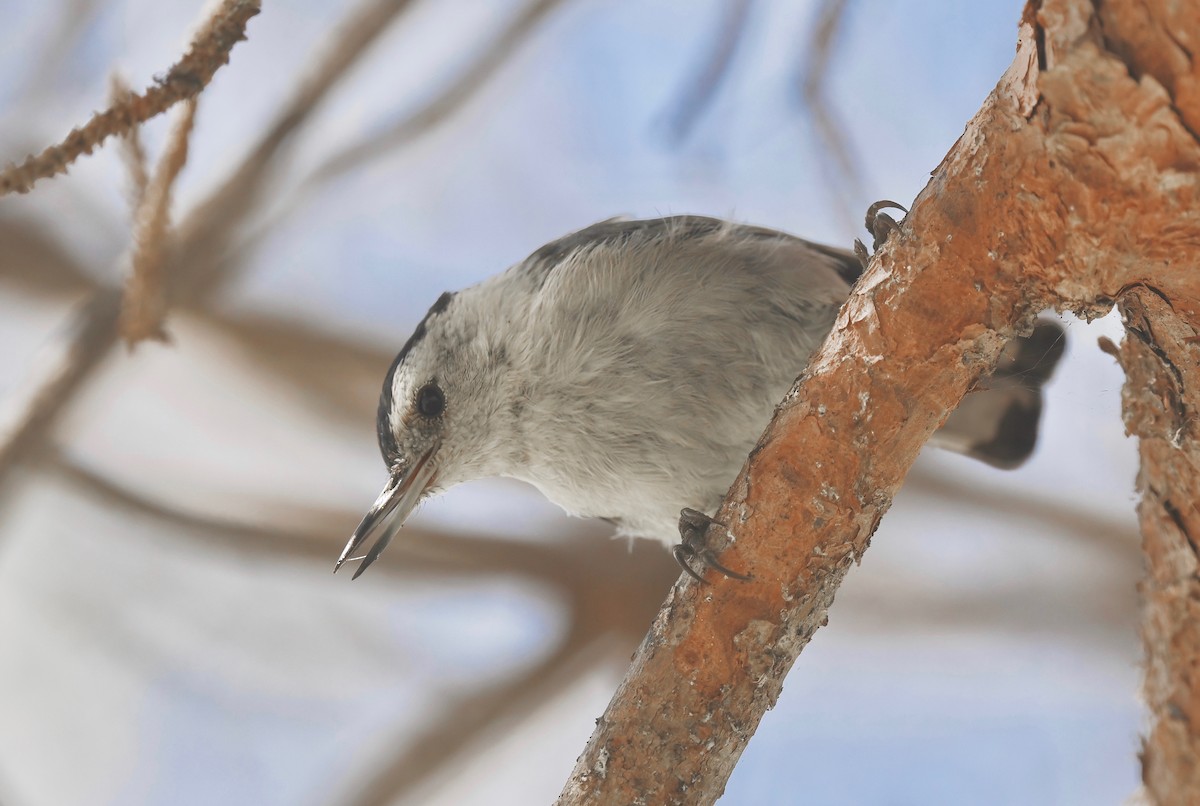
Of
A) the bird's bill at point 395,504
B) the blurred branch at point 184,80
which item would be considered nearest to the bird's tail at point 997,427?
the bird's bill at point 395,504

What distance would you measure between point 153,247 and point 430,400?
0.59 metres

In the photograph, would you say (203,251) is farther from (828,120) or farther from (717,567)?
(717,567)

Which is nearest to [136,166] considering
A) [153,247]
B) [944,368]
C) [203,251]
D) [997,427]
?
[153,247]

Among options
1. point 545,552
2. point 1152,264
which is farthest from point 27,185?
point 545,552

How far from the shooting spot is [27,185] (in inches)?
38.8

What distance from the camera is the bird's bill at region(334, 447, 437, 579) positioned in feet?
5.10

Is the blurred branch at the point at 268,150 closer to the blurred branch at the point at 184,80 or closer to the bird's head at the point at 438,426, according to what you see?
the bird's head at the point at 438,426

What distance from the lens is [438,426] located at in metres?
1.61

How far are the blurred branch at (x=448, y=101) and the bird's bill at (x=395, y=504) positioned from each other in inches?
38.6

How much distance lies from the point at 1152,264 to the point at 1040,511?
1834 mm

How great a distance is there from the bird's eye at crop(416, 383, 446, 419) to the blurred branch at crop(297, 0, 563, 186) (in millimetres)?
897

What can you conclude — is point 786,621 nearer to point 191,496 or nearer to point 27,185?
point 27,185

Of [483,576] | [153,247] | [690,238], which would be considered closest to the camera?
[690,238]

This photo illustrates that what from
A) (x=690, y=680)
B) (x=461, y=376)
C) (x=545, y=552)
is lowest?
(x=690, y=680)
